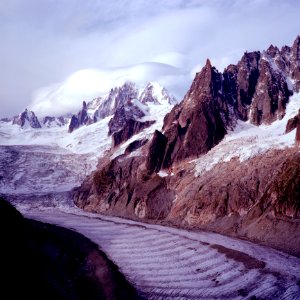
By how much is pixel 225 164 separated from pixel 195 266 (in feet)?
171

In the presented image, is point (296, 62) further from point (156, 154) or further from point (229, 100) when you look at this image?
point (156, 154)

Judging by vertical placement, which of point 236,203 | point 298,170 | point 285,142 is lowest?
point 236,203

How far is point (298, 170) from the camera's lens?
267ft

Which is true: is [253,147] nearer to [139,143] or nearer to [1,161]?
[139,143]

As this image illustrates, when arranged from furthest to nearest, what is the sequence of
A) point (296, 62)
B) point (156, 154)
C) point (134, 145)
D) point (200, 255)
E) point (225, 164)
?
point (134, 145) < point (296, 62) < point (156, 154) < point (225, 164) < point (200, 255)

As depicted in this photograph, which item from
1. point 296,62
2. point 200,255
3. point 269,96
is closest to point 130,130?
point 269,96

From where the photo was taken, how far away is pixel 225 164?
4230 inches

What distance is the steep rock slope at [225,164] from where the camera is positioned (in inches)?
3250

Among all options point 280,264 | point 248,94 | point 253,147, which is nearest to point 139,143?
point 248,94

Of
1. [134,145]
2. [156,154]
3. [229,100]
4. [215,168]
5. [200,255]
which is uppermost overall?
[229,100]

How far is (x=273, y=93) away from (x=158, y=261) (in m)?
94.7

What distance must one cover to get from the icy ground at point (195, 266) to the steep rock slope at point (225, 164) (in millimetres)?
8205

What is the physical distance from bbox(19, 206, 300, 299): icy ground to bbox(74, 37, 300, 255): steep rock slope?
26.9 feet

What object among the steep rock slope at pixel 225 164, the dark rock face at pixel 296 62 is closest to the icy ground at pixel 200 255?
the steep rock slope at pixel 225 164
